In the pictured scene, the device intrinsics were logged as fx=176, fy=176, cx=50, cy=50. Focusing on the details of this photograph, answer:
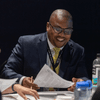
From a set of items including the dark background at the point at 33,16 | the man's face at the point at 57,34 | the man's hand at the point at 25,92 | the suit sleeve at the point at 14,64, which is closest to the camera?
the man's hand at the point at 25,92

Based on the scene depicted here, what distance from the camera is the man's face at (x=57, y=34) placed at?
1.74m

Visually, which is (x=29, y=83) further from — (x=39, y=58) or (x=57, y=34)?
(x=57, y=34)

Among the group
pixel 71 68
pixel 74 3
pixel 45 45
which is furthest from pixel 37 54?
pixel 74 3

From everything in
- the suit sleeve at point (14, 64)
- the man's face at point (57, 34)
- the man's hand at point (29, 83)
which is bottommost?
the man's hand at point (29, 83)

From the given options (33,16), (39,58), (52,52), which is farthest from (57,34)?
(33,16)

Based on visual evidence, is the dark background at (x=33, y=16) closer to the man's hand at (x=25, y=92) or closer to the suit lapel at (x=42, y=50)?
the suit lapel at (x=42, y=50)

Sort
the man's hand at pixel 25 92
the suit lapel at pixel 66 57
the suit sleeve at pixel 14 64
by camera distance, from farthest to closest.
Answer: the suit lapel at pixel 66 57 < the suit sleeve at pixel 14 64 < the man's hand at pixel 25 92

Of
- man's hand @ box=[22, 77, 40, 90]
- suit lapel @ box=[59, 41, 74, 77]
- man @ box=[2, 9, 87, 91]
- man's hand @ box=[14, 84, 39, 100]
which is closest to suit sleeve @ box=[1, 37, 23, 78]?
man @ box=[2, 9, 87, 91]

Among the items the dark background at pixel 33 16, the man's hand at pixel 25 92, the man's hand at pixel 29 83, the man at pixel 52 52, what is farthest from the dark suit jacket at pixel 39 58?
the dark background at pixel 33 16

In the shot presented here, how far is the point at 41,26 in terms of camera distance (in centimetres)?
260

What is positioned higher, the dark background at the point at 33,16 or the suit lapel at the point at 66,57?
the dark background at the point at 33,16

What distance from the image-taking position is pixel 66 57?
1.90m

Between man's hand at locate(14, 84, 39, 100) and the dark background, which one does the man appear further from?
the dark background

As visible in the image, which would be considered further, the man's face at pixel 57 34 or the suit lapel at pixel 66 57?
the suit lapel at pixel 66 57
